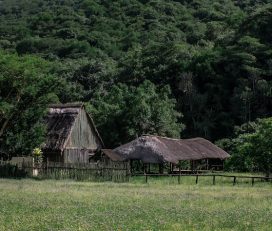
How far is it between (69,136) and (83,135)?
2.35 metres

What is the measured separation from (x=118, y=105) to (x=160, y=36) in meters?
50.9

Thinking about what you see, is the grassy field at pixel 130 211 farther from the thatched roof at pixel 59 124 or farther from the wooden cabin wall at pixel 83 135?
the wooden cabin wall at pixel 83 135

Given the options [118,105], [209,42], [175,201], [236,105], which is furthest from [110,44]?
[175,201]

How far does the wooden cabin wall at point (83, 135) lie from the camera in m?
48.8

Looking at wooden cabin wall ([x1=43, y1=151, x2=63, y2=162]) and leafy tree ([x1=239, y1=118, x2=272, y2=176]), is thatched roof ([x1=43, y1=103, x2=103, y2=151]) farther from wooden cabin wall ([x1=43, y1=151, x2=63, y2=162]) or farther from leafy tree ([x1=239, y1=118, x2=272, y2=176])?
leafy tree ([x1=239, y1=118, x2=272, y2=176])

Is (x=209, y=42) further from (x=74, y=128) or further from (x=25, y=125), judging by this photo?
(x=25, y=125)

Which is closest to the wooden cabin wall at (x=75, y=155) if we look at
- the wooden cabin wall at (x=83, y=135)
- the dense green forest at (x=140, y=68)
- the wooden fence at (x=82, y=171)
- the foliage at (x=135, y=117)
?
the wooden cabin wall at (x=83, y=135)

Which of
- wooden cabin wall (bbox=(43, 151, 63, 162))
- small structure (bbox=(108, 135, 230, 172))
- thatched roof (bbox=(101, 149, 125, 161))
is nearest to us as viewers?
small structure (bbox=(108, 135, 230, 172))

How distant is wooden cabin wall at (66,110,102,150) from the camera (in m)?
48.8

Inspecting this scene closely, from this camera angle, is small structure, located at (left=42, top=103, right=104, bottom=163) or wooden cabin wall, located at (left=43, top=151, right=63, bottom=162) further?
small structure, located at (left=42, top=103, right=104, bottom=163)

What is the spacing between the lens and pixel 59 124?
159 ft

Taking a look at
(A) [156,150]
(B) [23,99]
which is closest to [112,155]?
(A) [156,150]

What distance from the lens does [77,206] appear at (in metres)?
19.7

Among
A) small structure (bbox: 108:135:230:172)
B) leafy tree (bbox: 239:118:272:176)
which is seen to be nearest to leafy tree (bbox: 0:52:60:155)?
small structure (bbox: 108:135:230:172)
